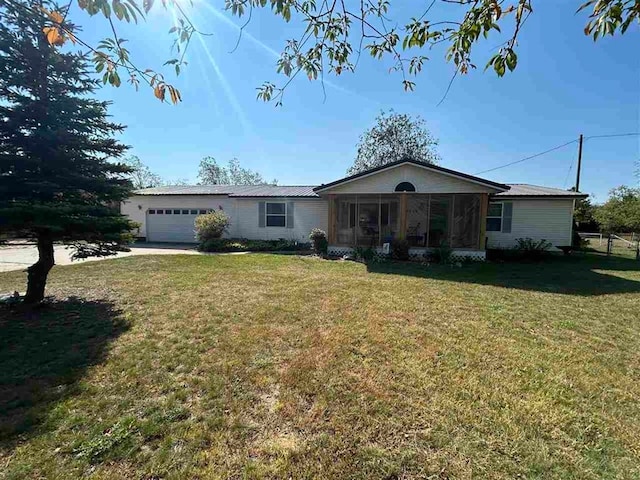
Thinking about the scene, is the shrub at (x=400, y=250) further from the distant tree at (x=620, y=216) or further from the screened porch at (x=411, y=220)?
the distant tree at (x=620, y=216)

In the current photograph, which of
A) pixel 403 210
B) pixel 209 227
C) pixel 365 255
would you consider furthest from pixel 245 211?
pixel 403 210

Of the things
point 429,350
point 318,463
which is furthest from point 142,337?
point 429,350

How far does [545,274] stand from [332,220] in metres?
7.90

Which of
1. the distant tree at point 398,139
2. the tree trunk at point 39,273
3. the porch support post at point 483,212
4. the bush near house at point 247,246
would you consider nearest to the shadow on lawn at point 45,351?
the tree trunk at point 39,273

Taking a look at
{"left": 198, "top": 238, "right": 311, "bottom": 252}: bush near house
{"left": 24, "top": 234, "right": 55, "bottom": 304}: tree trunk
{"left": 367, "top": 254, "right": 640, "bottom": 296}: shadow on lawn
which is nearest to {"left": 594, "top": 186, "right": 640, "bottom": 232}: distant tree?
{"left": 367, "top": 254, "right": 640, "bottom": 296}: shadow on lawn

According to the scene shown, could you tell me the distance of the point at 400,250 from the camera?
41.5 feet

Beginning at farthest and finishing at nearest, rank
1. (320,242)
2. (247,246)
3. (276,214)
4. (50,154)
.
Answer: (276,214) < (247,246) < (320,242) < (50,154)

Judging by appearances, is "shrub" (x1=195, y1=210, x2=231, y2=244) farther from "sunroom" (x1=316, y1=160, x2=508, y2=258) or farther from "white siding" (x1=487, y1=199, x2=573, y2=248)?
"white siding" (x1=487, y1=199, x2=573, y2=248)

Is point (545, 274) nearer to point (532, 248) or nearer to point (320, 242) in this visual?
point (532, 248)

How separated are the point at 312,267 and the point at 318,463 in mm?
8401

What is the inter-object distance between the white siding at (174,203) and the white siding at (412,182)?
7659mm

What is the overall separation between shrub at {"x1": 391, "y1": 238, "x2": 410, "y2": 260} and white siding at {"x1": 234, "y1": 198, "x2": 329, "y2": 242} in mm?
4735

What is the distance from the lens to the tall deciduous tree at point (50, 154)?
5219 millimetres

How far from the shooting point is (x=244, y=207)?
17844 mm
